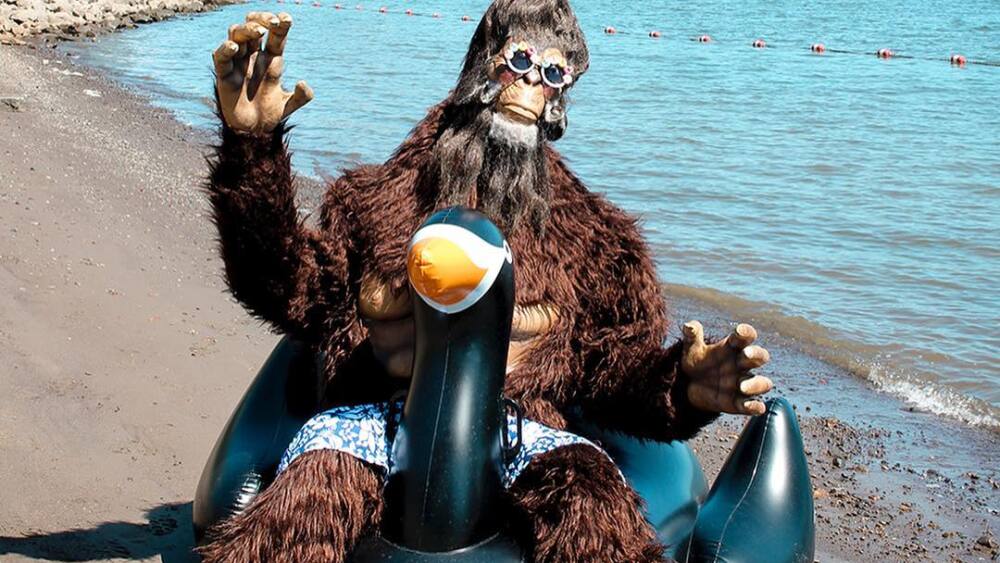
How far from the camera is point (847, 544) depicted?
15.2ft

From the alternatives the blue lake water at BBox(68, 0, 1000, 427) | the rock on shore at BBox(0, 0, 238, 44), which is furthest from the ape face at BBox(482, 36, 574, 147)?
the rock on shore at BBox(0, 0, 238, 44)

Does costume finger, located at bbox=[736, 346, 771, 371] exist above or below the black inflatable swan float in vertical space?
above

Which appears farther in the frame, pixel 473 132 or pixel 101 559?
pixel 101 559

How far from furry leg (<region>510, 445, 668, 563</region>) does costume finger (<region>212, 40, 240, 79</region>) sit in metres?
1.10

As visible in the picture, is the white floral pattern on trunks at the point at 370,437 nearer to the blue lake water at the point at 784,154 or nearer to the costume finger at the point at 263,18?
the costume finger at the point at 263,18

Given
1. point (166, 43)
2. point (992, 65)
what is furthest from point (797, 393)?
point (166, 43)

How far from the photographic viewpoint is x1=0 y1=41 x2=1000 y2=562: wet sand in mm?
3938

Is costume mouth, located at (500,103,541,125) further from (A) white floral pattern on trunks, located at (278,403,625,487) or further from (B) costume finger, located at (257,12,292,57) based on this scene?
(A) white floral pattern on trunks, located at (278,403,625,487)

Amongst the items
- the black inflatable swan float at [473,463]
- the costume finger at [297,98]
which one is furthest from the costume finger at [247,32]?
the black inflatable swan float at [473,463]

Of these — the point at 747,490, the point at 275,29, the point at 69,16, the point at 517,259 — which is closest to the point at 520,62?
the point at 517,259

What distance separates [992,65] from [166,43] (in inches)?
509

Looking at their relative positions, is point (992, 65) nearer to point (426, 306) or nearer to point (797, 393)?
point (797, 393)

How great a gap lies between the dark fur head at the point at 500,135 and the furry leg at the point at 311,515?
738mm

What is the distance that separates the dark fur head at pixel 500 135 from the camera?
304 centimetres
